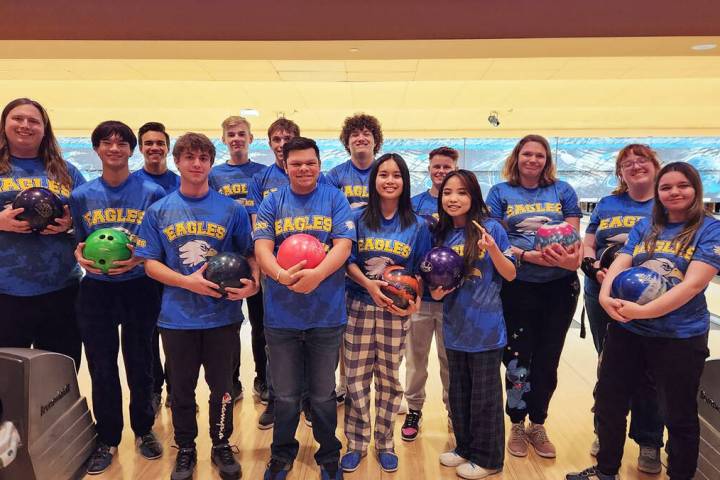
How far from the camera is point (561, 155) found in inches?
396

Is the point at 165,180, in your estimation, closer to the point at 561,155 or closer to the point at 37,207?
the point at 37,207

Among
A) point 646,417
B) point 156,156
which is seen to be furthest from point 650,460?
point 156,156

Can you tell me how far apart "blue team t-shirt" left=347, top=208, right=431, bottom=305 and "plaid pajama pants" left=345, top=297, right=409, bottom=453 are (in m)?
0.08

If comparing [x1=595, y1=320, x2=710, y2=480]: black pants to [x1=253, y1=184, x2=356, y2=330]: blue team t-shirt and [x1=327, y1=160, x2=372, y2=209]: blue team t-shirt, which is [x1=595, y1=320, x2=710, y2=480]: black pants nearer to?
[x1=253, y1=184, x2=356, y2=330]: blue team t-shirt

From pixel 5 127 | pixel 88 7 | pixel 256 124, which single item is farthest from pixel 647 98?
pixel 5 127

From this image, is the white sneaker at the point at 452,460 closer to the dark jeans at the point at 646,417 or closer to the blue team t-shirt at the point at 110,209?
the dark jeans at the point at 646,417

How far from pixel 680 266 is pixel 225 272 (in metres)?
1.59

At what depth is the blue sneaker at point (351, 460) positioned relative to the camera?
2127 millimetres

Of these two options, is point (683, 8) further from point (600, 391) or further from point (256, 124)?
point (256, 124)

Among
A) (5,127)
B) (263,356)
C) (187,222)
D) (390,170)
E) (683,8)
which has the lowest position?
(263,356)

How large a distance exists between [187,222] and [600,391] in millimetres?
1712

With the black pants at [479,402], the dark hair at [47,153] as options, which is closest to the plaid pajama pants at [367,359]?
the black pants at [479,402]

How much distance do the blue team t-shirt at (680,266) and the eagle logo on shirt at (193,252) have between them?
5.31 feet

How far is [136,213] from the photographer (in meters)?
2.12
